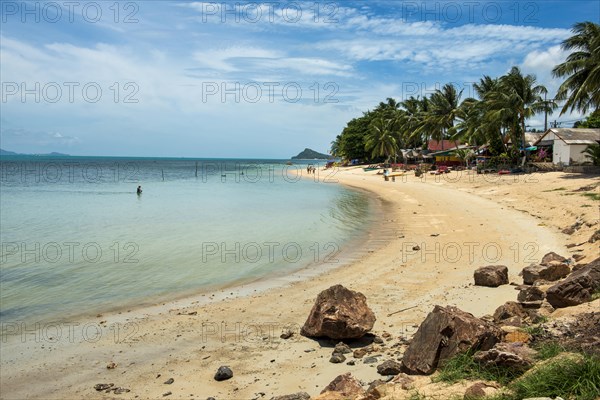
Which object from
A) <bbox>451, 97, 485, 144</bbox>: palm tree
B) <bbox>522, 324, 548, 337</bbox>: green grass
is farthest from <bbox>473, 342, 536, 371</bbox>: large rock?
<bbox>451, 97, 485, 144</bbox>: palm tree

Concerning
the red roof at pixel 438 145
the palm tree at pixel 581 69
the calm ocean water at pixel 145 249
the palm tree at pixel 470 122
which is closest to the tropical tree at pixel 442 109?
the palm tree at pixel 470 122

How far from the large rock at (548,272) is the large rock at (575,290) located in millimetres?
2163

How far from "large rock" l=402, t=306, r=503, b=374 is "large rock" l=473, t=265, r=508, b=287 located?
4.69 m

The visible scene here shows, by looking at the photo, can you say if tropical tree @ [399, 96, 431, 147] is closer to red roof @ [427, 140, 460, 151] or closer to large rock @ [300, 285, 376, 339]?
red roof @ [427, 140, 460, 151]

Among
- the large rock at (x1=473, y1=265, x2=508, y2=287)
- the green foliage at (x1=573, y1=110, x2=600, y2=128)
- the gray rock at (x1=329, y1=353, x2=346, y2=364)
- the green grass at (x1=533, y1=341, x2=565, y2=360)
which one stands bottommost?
the gray rock at (x1=329, y1=353, x2=346, y2=364)

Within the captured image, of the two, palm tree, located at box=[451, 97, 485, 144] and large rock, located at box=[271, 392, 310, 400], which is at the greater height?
palm tree, located at box=[451, 97, 485, 144]

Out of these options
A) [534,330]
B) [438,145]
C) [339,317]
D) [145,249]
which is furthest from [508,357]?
[438,145]

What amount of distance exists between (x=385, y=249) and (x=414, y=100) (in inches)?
2711

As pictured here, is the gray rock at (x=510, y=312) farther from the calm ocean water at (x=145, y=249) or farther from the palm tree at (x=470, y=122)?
the palm tree at (x=470, y=122)

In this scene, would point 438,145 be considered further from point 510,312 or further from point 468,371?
point 468,371

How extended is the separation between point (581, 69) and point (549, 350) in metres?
36.2

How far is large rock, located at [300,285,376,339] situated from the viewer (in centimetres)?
766

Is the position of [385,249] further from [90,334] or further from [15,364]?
[15,364]

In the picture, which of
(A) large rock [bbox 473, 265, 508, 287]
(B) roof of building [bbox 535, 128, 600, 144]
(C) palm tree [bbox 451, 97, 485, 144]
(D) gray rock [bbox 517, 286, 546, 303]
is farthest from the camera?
(C) palm tree [bbox 451, 97, 485, 144]
